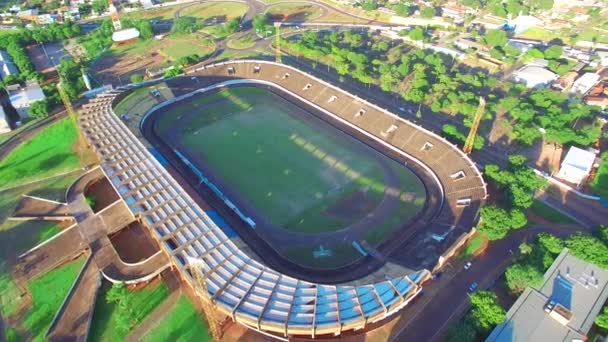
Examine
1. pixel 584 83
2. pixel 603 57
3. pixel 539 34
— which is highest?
pixel 539 34

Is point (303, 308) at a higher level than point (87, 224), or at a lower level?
higher

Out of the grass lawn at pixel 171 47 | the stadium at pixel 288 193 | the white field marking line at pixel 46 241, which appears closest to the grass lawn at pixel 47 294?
the white field marking line at pixel 46 241

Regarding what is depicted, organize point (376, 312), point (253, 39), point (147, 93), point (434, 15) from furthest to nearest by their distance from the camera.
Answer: point (434, 15) < point (253, 39) < point (147, 93) < point (376, 312)

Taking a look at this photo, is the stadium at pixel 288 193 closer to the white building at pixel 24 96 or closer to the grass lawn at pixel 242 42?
the white building at pixel 24 96

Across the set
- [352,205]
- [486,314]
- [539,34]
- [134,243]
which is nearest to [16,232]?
[134,243]

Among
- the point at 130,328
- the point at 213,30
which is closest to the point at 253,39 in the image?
the point at 213,30

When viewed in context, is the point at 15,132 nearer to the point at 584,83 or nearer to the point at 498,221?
Result: the point at 498,221

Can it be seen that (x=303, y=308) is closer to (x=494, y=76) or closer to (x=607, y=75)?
(x=494, y=76)
